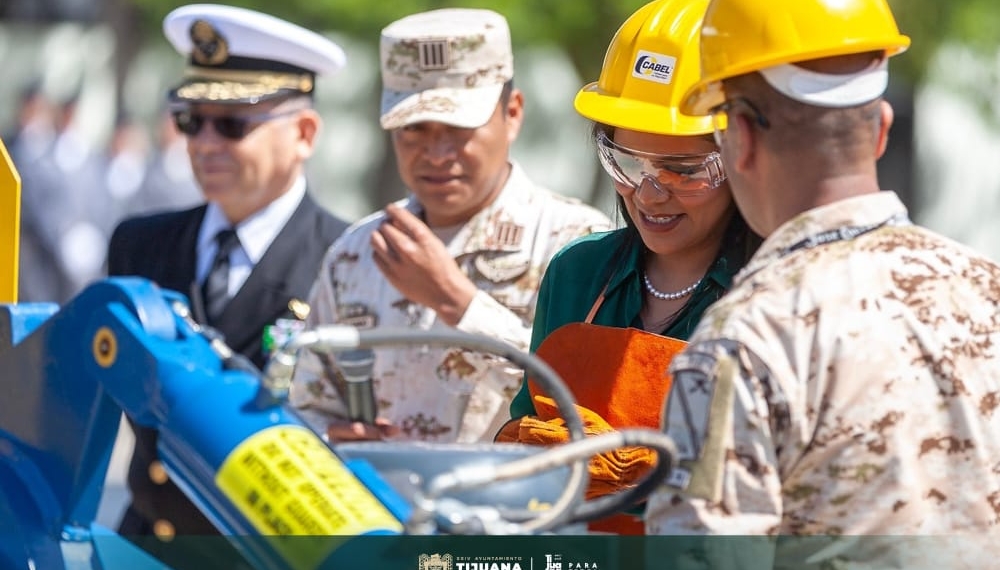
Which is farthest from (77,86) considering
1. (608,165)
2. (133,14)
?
(608,165)

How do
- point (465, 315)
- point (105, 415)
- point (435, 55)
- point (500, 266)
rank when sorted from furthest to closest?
point (435, 55), point (500, 266), point (465, 315), point (105, 415)

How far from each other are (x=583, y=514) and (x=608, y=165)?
1077 millimetres

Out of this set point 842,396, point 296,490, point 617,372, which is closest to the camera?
point 296,490

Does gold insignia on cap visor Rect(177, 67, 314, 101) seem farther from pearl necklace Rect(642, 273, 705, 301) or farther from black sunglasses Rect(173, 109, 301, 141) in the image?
pearl necklace Rect(642, 273, 705, 301)

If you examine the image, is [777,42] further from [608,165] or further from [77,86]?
[77,86]

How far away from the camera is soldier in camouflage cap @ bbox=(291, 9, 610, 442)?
12.6ft

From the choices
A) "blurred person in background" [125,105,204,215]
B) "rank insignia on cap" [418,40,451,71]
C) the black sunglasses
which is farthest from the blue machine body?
"blurred person in background" [125,105,204,215]

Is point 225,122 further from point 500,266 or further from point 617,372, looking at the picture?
point 617,372

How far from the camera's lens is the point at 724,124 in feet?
7.98

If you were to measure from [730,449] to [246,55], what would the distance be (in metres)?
3.01

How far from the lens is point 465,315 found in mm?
3762

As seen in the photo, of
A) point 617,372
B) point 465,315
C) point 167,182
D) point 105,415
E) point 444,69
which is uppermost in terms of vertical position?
point 444,69

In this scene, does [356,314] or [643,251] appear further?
[356,314]

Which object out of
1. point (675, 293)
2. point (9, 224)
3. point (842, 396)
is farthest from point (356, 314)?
point (842, 396)
